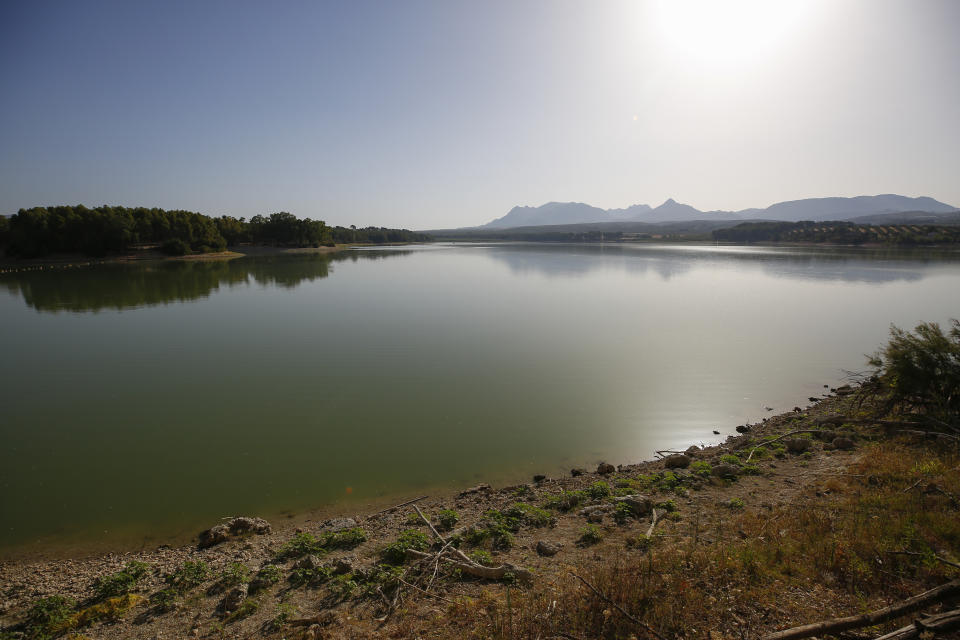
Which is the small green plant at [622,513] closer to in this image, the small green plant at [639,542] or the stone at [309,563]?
the small green plant at [639,542]

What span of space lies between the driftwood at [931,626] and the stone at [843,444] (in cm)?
570

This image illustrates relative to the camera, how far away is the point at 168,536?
6.09 meters

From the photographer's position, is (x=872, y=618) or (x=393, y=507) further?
(x=393, y=507)

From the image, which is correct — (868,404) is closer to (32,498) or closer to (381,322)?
(32,498)

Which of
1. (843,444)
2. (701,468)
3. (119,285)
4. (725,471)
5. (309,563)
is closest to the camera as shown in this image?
(309,563)

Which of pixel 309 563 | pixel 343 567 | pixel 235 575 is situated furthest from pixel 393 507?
pixel 235 575

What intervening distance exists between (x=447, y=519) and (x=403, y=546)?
0.98 m

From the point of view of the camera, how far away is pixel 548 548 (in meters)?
4.79

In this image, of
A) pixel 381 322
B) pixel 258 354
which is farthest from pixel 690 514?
pixel 381 322

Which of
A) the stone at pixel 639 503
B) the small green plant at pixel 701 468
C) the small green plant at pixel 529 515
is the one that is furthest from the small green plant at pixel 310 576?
the small green plant at pixel 701 468

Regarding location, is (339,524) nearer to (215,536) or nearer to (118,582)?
(215,536)

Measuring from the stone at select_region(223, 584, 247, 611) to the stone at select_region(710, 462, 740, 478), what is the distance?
21.8 feet

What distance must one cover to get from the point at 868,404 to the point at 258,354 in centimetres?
1771

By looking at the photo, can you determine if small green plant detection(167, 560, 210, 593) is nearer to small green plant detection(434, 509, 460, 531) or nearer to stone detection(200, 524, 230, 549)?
stone detection(200, 524, 230, 549)
